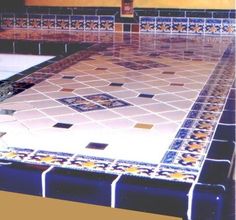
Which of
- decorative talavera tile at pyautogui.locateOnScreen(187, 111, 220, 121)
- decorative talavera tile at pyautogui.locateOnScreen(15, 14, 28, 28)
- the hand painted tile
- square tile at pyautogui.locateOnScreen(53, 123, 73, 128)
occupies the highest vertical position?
decorative talavera tile at pyautogui.locateOnScreen(15, 14, 28, 28)

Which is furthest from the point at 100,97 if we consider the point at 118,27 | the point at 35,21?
the point at 35,21

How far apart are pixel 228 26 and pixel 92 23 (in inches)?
90.4

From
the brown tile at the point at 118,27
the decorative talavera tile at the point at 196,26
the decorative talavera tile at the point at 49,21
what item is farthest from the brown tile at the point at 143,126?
the decorative talavera tile at the point at 49,21

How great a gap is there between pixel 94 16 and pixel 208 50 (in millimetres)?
2682

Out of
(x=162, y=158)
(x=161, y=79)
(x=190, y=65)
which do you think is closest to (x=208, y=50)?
(x=190, y=65)

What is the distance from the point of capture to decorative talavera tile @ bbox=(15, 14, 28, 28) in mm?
8969

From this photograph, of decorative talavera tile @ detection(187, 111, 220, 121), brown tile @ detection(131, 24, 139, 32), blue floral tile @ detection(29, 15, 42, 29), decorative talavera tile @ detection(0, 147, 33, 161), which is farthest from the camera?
blue floral tile @ detection(29, 15, 42, 29)

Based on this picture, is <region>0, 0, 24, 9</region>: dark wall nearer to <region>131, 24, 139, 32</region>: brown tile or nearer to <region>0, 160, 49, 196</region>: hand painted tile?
<region>131, 24, 139, 32</region>: brown tile

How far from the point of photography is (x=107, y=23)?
8656mm

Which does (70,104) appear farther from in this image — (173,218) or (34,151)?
(173,218)

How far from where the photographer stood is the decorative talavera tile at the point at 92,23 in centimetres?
868

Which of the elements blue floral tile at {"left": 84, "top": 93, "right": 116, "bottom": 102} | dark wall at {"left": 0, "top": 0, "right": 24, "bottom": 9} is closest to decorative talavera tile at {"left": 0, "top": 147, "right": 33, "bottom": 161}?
blue floral tile at {"left": 84, "top": 93, "right": 116, "bottom": 102}

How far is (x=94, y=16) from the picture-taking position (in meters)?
8.66

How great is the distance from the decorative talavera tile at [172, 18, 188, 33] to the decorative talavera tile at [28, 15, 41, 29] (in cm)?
240
